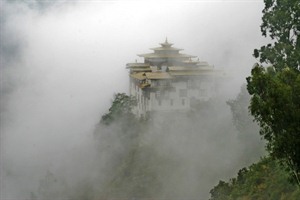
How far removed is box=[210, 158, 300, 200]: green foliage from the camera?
25.0 m

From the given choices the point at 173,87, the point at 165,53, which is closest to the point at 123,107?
the point at 165,53

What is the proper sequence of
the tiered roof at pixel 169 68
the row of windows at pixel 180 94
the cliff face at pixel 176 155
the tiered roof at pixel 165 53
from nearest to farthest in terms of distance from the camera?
the cliff face at pixel 176 155
the row of windows at pixel 180 94
the tiered roof at pixel 169 68
the tiered roof at pixel 165 53

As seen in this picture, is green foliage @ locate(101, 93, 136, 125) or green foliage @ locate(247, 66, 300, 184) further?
green foliage @ locate(101, 93, 136, 125)

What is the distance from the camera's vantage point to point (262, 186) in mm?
27188

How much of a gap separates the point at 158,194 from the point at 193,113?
10367mm

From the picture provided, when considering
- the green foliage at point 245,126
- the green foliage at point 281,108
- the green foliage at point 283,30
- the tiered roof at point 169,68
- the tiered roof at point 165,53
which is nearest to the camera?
the green foliage at point 281,108

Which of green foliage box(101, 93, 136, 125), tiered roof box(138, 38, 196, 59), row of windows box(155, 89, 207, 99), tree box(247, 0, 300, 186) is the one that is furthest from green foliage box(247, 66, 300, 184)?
green foliage box(101, 93, 136, 125)

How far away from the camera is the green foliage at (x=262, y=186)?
25047mm

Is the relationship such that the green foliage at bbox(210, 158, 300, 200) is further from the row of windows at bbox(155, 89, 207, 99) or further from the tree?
the row of windows at bbox(155, 89, 207, 99)

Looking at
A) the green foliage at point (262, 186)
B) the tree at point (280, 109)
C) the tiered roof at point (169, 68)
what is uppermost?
the tiered roof at point (169, 68)

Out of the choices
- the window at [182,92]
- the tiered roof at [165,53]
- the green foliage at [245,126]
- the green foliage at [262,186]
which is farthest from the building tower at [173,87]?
the green foliage at [262,186]

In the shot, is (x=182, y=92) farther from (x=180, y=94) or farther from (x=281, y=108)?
(x=281, y=108)

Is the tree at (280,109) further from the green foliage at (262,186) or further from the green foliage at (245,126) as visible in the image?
the green foliage at (245,126)

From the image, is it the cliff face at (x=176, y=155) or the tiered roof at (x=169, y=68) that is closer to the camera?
the cliff face at (x=176, y=155)
